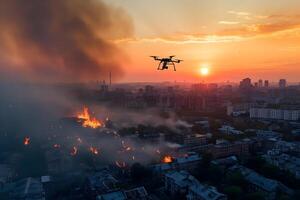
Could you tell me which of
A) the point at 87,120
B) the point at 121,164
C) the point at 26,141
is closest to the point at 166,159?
the point at 121,164

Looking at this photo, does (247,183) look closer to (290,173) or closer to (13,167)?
(290,173)

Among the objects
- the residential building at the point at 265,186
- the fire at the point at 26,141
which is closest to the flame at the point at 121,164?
the residential building at the point at 265,186

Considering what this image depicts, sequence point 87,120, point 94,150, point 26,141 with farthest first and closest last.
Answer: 1. point 87,120
2. point 26,141
3. point 94,150

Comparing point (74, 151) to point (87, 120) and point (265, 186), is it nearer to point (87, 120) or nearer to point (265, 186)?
point (87, 120)

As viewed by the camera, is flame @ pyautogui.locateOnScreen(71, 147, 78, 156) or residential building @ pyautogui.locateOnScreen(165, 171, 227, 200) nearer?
residential building @ pyautogui.locateOnScreen(165, 171, 227, 200)

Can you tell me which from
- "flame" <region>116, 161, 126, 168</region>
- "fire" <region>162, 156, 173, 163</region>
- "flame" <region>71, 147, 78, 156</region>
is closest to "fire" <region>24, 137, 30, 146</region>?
"flame" <region>71, 147, 78, 156</region>

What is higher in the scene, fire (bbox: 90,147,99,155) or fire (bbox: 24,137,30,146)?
fire (bbox: 24,137,30,146)

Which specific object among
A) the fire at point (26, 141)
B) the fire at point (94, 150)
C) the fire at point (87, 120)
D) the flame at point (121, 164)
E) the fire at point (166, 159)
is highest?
the fire at point (87, 120)

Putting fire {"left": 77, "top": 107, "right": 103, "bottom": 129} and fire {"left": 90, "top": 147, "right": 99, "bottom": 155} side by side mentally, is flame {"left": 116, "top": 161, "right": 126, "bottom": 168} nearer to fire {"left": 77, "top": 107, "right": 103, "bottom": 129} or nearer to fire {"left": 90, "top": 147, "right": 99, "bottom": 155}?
fire {"left": 90, "top": 147, "right": 99, "bottom": 155}

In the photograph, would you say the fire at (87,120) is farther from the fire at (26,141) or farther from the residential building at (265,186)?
the residential building at (265,186)
